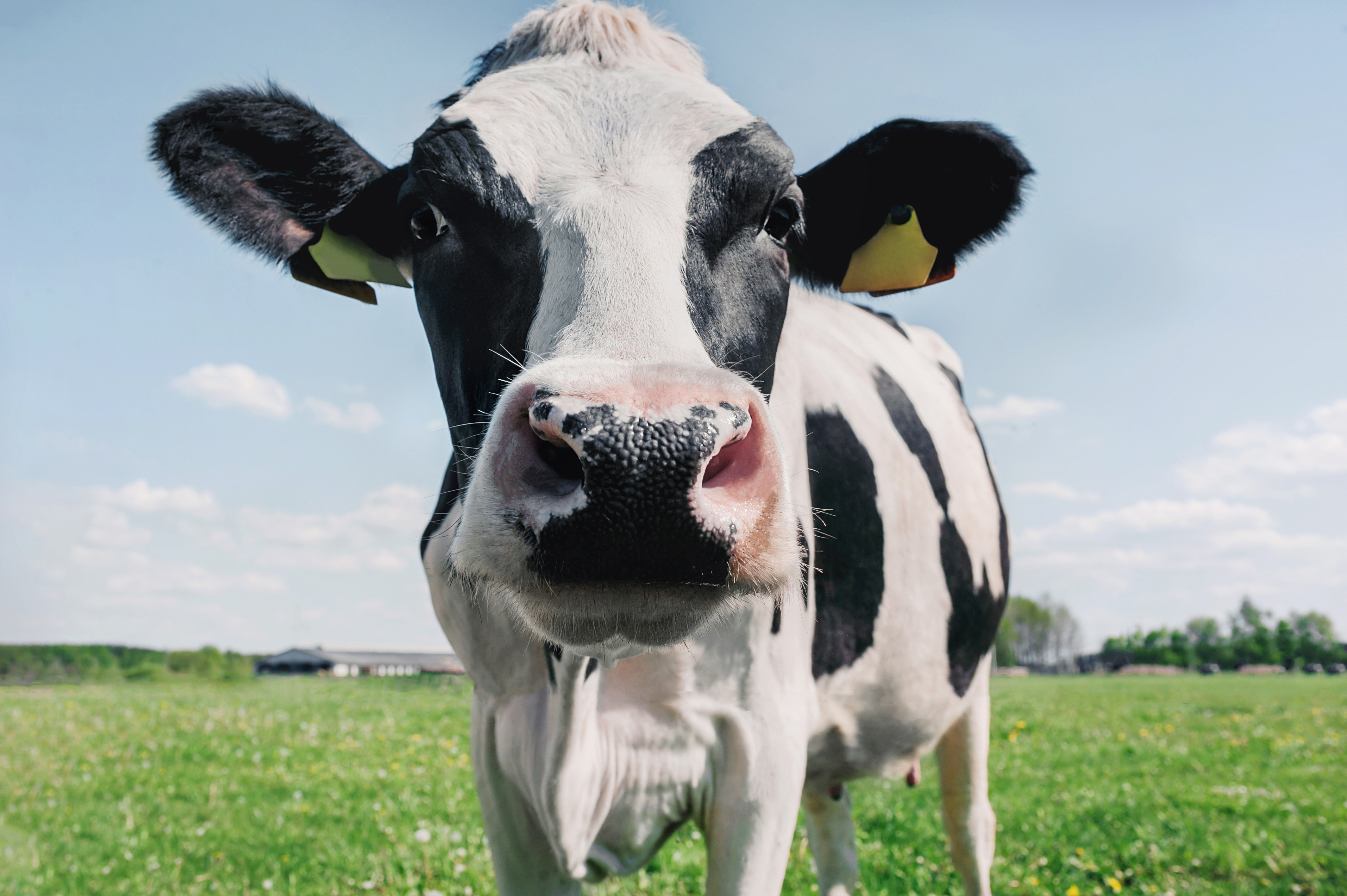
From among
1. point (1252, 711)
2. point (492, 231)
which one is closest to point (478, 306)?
point (492, 231)

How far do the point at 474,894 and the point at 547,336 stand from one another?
3.54 metres

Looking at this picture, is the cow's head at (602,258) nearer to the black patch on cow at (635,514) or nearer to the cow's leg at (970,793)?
the black patch on cow at (635,514)

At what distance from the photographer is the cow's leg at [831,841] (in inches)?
170

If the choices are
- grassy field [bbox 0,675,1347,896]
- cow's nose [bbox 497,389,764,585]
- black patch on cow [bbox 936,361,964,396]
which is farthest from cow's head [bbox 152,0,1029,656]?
grassy field [bbox 0,675,1347,896]

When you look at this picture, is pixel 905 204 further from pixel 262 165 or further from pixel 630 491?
pixel 262 165

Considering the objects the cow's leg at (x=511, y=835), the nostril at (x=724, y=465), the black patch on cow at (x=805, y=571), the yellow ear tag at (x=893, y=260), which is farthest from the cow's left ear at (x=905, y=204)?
the cow's leg at (x=511, y=835)

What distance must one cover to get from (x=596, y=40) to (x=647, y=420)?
1.73m

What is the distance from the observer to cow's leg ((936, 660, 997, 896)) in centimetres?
438

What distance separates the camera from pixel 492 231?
2.12 m

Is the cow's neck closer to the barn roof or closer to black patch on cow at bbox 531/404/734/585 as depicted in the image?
black patch on cow at bbox 531/404/734/585

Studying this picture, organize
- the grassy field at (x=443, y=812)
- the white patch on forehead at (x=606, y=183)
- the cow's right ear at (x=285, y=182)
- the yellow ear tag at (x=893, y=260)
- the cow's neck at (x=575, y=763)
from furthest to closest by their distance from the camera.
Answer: the grassy field at (x=443, y=812) < the yellow ear tag at (x=893, y=260) < the cow's right ear at (x=285, y=182) < the cow's neck at (x=575, y=763) < the white patch on forehead at (x=606, y=183)

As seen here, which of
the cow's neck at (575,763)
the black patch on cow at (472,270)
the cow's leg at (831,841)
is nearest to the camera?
the black patch on cow at (472,270)

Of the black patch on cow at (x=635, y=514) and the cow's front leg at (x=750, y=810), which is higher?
the black patch on cow at (x=635, y=514)

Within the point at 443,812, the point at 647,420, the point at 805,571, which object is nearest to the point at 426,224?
the point at 647,420
